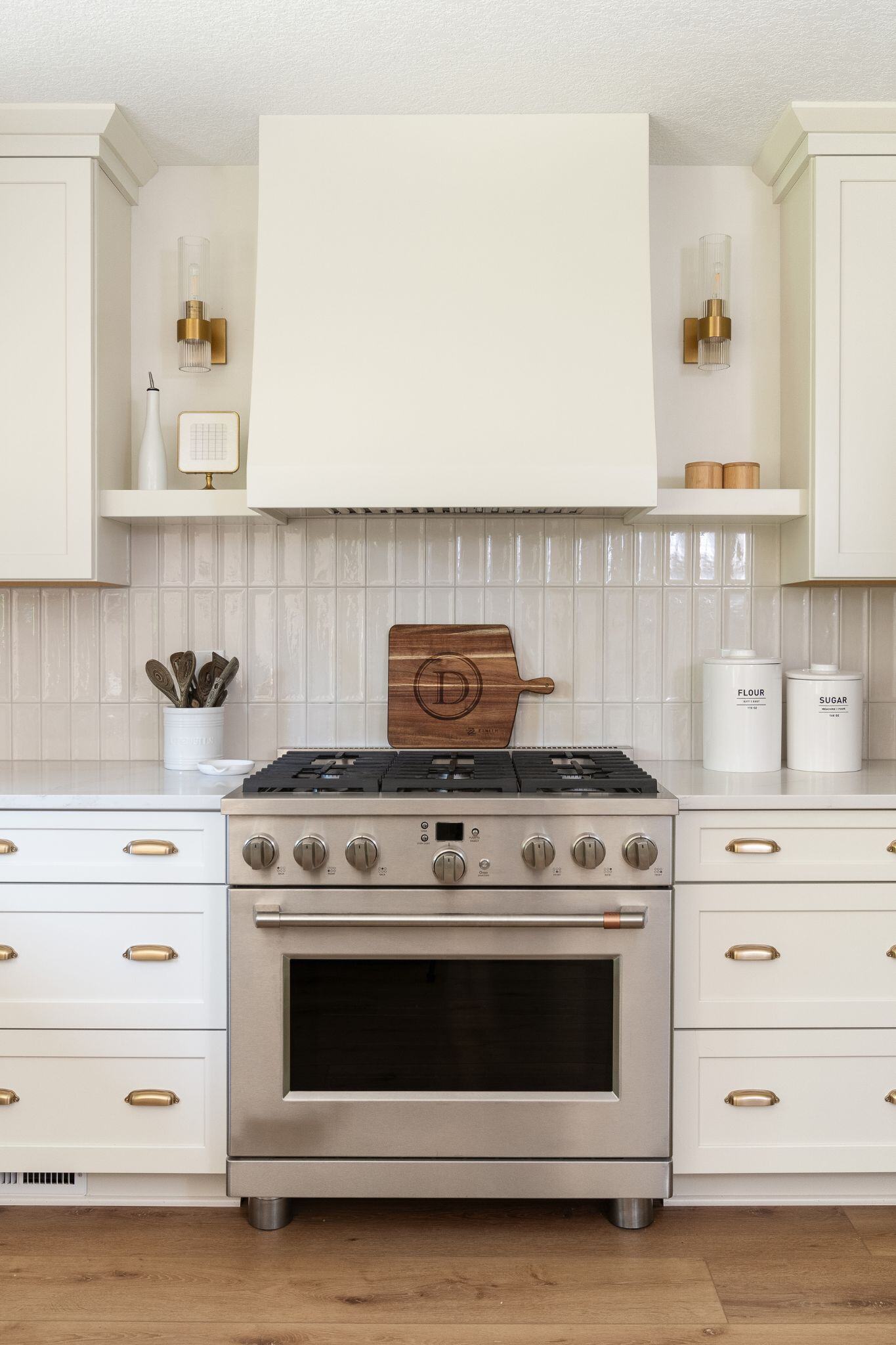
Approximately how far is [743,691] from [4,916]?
5.87ft

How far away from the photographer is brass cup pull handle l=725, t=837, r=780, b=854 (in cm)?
207

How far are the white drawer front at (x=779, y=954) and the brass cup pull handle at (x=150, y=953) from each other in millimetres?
1092

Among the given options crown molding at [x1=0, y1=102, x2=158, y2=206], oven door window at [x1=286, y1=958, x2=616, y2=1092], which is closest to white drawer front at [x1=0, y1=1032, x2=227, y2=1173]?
oven door window at [x1=286, y1=958, x2=616, y2=1092]

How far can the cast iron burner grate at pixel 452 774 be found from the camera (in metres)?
2.05

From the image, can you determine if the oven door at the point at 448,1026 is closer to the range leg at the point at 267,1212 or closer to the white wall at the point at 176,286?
the range leg at the point at 267,1212

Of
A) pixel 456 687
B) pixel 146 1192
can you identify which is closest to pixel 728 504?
pixel 456 687

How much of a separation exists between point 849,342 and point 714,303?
0.37 m

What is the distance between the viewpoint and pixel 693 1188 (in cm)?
214

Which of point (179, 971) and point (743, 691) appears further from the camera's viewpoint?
point (743, 691)

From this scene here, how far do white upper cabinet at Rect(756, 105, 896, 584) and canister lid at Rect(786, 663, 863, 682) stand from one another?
24cm

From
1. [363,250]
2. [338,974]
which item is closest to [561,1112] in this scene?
[338,974]

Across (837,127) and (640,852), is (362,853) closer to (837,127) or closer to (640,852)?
(640,852)

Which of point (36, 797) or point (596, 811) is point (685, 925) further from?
point (36, 797)

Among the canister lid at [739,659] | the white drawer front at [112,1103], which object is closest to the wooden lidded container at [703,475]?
the canister lid at [739,659]
